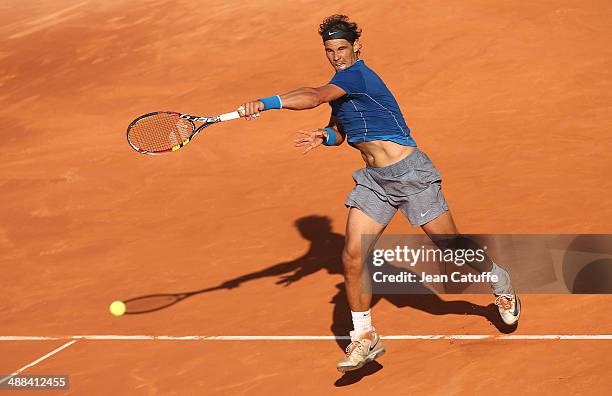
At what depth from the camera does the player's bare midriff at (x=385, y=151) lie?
23.5 ft

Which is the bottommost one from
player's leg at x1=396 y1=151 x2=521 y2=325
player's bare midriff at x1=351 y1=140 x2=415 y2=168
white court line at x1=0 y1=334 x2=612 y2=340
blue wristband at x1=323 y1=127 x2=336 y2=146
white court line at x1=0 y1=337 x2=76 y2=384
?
white court line at x1=0 y1=334 x2=612 y2=340

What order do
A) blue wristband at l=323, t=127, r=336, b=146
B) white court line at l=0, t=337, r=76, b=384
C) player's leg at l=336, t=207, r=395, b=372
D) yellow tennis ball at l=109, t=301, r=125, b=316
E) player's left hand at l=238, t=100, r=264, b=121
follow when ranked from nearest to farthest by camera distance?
player's left hand at l=238, t=100, r=264, b=121
player's leg at l=336, t=207, r=395, b=372
blue wristband at l=323, t=127, r=336, b=146
white court line at l=0, t=337, r=76, b=384
yellow tennis ball at l=109, t=301, r=125, b=316

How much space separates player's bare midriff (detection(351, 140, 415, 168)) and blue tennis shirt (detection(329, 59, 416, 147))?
0.12 feet

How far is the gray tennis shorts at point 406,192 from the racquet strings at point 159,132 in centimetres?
173

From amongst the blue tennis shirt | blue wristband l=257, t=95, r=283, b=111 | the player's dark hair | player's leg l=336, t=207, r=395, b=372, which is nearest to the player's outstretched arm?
blue wristband l=257, t=95, r=283, b=111

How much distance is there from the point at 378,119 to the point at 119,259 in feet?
16.0

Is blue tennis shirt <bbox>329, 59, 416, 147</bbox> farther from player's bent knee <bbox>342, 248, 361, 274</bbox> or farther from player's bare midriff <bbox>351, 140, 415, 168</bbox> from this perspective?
player's bent knee <bbox>342, 248, 361, 274</bbox>

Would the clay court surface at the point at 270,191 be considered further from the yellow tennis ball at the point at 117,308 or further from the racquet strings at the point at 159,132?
the racquet strings at the point at 159,132

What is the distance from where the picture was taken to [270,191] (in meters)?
12.5

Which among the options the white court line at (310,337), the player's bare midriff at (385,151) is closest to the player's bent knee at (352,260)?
the player's bare midriff at (385,151)

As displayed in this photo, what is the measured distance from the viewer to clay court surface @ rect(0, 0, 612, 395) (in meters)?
7.79

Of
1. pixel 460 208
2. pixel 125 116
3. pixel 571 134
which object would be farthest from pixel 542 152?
pixel 125 116

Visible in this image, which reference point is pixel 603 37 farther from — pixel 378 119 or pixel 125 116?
pixel 378 119

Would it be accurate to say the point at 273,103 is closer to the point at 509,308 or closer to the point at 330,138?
the point at 330,138
